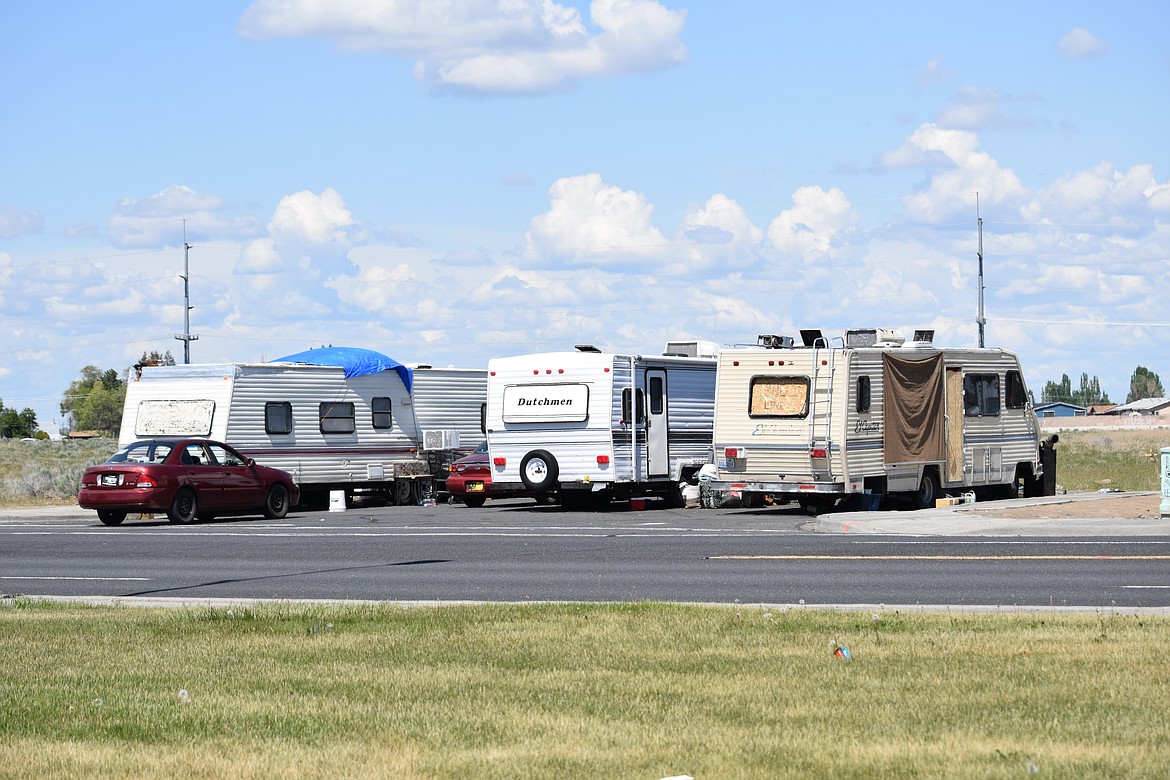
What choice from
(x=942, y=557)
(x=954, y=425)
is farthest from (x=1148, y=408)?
(x=942, y=557)

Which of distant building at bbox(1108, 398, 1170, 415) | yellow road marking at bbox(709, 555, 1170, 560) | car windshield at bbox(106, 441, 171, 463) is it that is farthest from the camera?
distant building at bbox(1108, 398, 1170, 415)

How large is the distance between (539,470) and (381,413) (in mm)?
5594

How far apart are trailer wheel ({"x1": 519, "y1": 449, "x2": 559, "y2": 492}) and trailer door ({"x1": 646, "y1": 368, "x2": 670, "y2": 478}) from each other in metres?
1.92

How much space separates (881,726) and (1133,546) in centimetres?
1247

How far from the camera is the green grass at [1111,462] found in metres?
40.8

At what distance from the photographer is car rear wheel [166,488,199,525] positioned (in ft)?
93.0

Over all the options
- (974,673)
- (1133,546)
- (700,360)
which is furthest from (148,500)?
(974,673)

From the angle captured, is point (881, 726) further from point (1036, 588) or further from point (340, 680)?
point (1036, 588)

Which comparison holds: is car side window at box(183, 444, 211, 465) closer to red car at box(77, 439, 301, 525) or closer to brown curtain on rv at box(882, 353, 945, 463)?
red car at box(77, 439, 301, 525)

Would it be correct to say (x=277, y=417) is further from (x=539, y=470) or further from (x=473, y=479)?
(x=539, y=470)

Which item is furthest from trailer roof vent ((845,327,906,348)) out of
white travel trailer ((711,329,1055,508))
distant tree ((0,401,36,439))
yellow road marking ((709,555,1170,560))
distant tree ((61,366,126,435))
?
distant tree ((0,401,36,439))

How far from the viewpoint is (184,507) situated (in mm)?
28641

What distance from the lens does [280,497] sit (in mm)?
30688

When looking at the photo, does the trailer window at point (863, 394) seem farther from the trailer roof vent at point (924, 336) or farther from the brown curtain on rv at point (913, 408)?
the trailer roof vent at point (924, 336)
